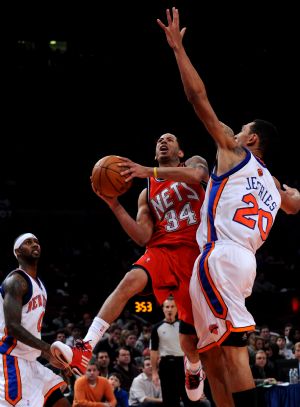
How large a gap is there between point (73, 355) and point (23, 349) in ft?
5.38

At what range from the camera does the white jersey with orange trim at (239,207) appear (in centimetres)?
527

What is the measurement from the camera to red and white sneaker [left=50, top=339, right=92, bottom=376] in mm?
5230

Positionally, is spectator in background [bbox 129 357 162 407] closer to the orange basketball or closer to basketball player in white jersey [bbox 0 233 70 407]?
basketball player in white jersey [bbox 0 233 70 407]

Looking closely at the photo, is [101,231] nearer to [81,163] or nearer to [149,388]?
[81,163]

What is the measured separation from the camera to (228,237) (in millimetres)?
5266

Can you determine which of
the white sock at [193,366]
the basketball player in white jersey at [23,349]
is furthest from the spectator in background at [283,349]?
the basketball player in white jersey at [23,349]

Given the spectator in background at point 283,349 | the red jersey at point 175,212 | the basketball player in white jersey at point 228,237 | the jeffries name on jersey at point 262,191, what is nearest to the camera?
the basketball player in white jersey at point 228,237

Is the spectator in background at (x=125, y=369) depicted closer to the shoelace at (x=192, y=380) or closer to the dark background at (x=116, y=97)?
the shoelace at (x=192, y=380)

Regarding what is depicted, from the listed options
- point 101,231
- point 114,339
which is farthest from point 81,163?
point 114,339

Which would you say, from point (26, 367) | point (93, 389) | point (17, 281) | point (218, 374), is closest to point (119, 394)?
point (93, 389)

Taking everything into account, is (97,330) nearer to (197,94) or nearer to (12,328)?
(12,328)

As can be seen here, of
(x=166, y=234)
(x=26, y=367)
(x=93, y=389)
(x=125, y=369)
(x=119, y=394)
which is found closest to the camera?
(x=166, y=234)

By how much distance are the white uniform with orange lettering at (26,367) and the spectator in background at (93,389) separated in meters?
3.24

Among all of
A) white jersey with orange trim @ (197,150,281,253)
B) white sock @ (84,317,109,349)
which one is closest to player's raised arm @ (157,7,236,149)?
white jersey with orange trim @ (197,150,281,253)
